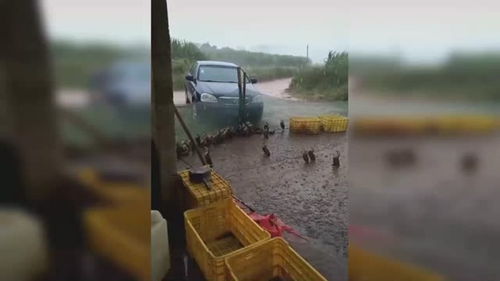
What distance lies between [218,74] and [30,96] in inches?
295

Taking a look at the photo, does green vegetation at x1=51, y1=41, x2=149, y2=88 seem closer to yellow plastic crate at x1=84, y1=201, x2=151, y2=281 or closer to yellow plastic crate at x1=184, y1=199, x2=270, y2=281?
yellow plastic crate at x1=84, y1=201, x2=151, y2=281

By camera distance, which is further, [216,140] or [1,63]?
[216,140]

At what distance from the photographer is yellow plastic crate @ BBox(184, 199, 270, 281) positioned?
3.33m

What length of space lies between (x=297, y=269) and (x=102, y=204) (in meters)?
2.27

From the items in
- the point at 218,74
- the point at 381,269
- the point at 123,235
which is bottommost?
the point at 381,269

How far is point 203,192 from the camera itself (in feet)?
12.5

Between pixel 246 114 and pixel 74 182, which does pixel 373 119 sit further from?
pixel 246 114

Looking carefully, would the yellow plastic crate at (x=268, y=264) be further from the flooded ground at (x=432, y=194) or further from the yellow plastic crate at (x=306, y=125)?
the yellow plastic crate at (x=306, y=125)

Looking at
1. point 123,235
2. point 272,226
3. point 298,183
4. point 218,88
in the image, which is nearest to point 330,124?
point 218,88

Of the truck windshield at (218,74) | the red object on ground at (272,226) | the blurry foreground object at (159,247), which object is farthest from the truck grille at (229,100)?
the blurry foreground object at (159,247)

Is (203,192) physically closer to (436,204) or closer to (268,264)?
(268,264)

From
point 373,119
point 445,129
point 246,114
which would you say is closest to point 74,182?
point 373,119

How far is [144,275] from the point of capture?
2.73 ft

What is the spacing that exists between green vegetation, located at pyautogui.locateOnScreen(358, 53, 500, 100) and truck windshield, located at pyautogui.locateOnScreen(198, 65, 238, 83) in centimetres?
717
